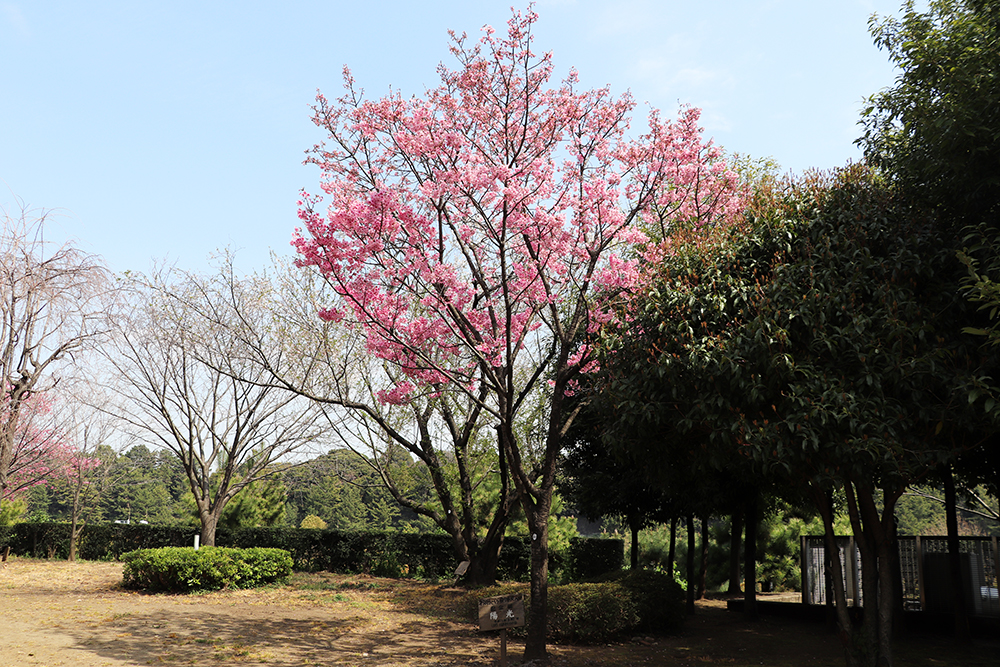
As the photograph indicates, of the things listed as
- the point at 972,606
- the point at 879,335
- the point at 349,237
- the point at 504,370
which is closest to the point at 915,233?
the point at 879,335

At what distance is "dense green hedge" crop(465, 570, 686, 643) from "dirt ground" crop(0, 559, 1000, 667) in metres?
0.24

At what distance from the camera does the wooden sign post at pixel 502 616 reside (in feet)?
24.5

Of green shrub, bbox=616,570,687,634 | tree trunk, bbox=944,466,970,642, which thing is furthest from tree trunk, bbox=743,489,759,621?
tree trunk, bbox=944,466,970,642

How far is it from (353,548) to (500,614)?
13.1 meters

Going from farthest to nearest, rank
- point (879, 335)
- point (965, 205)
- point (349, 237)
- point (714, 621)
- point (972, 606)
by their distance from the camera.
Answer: point (714, 621) → point (972, 606) → point (349, 237) → point (965, 205) → point (879, 335)

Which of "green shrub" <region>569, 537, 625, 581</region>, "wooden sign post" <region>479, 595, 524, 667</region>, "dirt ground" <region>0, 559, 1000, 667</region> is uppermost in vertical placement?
"wooden sign post" <region>479, 595, 524, 667</region>

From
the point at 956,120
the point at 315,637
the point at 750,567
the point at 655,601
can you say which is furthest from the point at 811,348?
the point at 315,637

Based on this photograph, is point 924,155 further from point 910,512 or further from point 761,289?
point 910,512

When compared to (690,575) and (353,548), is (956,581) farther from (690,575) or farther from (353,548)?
(353,548)

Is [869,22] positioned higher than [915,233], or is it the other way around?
[869,22]

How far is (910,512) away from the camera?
40812 mm

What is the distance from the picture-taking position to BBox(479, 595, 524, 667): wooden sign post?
24.5 feet

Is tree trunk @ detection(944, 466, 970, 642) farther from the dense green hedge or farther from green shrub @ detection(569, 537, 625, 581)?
green shrub @ detection(569, 537, 625, 581)

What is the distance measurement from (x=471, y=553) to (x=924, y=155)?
1297 centimetres
